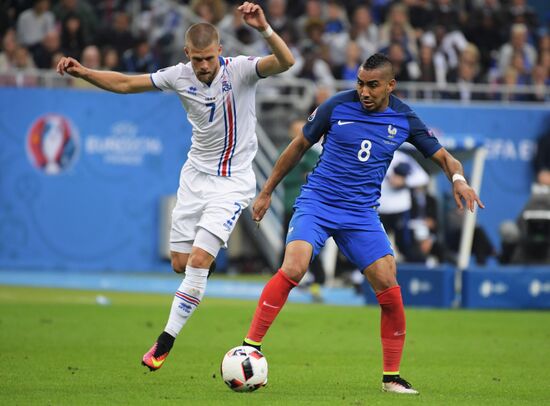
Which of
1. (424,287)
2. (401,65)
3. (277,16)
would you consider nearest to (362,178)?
(424,287)

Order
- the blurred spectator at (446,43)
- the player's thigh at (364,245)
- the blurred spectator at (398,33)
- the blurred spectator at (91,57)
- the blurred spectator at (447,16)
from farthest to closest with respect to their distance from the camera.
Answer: the blurred spectator at (447,16), the blurred spectator at (446,43), the blurred spectator at (398,33), the blurred spectator at (91,57), the player's thigh at (364,245)

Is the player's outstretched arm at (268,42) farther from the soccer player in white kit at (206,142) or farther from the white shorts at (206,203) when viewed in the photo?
the white shorts at (206,203)

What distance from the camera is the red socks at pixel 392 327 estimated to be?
9.27 metres

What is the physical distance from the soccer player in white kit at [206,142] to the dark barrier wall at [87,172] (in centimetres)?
1298

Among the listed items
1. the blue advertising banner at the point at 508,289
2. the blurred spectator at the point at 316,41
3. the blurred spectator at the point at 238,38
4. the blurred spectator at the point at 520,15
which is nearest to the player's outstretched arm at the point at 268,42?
the blue advertising banner at the point at 508,289

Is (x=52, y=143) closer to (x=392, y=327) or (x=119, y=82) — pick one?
(x=119, y=82)

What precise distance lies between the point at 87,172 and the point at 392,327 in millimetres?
14853

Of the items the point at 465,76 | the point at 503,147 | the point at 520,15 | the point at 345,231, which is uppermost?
the point at 520,15

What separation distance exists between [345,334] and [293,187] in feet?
Answer: 19.1

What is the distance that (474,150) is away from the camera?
835 inches

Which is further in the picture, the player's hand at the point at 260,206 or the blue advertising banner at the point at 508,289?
the blue advertising banner at the point at 508,289

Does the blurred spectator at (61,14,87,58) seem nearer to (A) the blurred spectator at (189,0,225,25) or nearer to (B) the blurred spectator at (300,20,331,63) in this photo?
(A) the blurred spectator at (189,0,225,25)

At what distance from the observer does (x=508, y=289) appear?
17.9 metres

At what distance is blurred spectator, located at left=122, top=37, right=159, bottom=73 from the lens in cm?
2269
